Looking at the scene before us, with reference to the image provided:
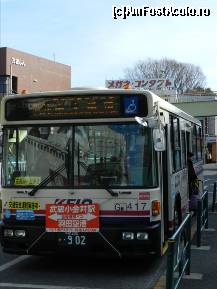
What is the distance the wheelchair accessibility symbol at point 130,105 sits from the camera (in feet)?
24.7

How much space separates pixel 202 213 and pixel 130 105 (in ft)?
13.7

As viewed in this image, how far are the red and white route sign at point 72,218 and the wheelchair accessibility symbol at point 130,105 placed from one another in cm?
140

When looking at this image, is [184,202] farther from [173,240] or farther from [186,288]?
[173,240]

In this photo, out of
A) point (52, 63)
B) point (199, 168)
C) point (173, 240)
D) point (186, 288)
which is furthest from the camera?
point (52, 63)

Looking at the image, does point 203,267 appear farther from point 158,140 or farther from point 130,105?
point 130,105

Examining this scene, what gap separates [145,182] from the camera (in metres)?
7.39

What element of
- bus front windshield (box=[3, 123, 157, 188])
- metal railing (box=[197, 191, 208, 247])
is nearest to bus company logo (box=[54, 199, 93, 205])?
bus front windshield (box=[3, 123, 157, 188])

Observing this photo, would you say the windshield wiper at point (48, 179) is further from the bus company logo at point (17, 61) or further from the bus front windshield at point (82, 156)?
the bus company logo at point (17, 61)

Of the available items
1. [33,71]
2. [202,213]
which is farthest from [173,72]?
[202,213]

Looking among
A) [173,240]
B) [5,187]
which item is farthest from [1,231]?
[173,240]

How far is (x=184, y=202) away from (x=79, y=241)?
4285 mm

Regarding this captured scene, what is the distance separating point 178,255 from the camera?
6543 mm

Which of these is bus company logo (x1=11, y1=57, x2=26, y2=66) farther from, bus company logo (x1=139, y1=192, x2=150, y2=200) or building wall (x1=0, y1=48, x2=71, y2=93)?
bus company logo (x1=139, y1=192, x2=150, y2=200)

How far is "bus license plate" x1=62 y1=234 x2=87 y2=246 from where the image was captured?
741cm
